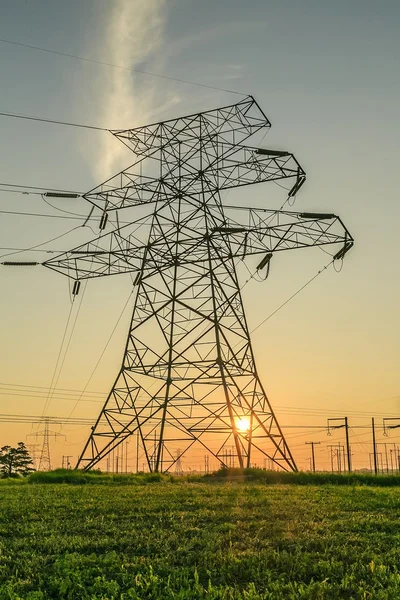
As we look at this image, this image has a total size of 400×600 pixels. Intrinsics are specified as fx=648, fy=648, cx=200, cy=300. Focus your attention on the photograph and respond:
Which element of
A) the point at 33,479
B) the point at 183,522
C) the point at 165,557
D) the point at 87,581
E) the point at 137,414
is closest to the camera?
the point at 87,581

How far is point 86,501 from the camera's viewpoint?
16031mm

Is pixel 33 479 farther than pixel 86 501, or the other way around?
pixel 33 479

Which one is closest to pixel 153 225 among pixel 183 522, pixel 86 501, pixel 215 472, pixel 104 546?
pixel 215 472

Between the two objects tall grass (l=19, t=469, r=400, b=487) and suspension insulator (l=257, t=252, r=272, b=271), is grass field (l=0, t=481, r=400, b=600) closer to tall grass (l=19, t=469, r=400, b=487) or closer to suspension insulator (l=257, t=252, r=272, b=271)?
tall grass (l=19, t=469, r=400, b=487)

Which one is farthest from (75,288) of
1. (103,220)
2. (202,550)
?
(202,550)

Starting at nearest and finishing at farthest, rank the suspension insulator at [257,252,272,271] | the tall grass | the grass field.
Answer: the grass field, the tall grass, the suspension insulator at [257,252,272,271]

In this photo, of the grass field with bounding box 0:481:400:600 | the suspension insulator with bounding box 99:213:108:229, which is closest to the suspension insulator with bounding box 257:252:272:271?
the suspension insulator with bounding box 99:213:108:229

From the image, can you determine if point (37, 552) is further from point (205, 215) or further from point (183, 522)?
point (205, 215)

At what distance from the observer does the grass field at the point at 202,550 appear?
21.9 ft

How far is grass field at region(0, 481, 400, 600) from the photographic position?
6.68 metres

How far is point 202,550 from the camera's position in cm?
868

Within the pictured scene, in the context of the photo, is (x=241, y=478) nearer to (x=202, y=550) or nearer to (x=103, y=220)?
(x=103, y=220)

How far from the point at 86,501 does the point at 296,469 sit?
49.5 ft

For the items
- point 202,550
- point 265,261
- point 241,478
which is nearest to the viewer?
point 202,550
